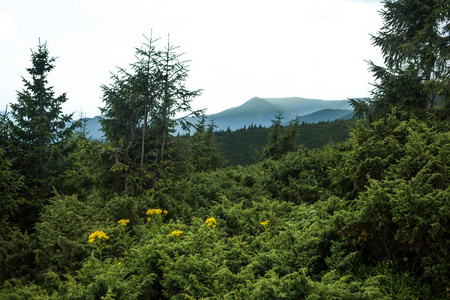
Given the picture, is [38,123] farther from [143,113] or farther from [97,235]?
[97,235]

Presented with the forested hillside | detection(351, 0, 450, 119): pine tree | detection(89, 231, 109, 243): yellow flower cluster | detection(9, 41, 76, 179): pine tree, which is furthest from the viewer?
the forested hillside

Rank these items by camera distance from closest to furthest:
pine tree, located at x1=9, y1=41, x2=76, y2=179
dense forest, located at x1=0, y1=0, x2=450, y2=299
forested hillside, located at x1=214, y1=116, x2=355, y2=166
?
dense forest, located at x1=0, y1=0, x2=450, y2=299
pine tree, located at x1=9, y1=41, x2=76, y2=179
forested hillside, located at x1=214, y1=116, x2=355, y2=166

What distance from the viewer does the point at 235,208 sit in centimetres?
614

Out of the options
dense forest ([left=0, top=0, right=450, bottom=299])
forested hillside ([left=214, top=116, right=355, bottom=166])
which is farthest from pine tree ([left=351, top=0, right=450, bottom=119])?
forested hillside ([left=214, top=116, right=355, bottom=166])

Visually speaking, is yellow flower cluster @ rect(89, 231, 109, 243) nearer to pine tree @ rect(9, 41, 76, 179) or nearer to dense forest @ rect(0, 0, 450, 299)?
dense forest @ rect(0, 0, 450, 299)

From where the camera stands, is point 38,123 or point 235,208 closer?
point 235,208

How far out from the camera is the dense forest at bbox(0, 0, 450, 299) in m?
3.33

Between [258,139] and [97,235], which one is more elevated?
[258,139]

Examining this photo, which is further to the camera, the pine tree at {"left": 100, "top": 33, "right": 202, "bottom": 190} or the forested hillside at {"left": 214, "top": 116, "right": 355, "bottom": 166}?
the forested hillside at {"left": 214, "top": 116, "right": 355, "bottom": 166}

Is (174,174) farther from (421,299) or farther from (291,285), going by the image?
(421,299)

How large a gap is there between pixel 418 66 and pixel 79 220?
456 inches

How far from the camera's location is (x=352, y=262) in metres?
3.97

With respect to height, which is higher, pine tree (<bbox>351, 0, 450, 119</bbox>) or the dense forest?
pine tree (<bbox>351, 0, 450, 119</bbox>)

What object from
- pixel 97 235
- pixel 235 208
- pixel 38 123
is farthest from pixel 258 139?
pixel 97 235
